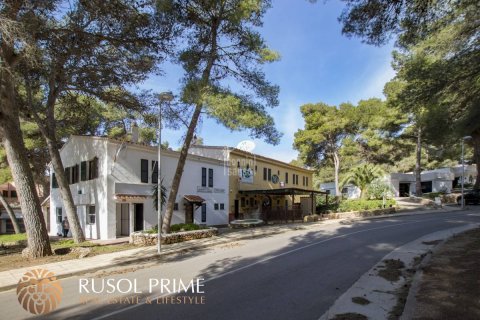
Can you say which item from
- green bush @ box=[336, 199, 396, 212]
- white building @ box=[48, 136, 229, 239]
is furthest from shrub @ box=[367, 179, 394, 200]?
white building @ box=[48, 136, 229, 239]

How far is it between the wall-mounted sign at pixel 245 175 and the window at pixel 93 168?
12.7 m

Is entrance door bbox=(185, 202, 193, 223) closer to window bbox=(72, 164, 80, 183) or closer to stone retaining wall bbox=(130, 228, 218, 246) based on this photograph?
stone retaining wall bbox=(130, 228, 218, 246)

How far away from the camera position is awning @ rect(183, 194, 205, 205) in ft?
83.9

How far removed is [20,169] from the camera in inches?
530

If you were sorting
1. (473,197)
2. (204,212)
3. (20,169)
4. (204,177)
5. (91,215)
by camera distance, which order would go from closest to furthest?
(20,169) → (91,215) → (204,212) → (204,177) → (473,197)

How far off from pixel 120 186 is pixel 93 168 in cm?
251

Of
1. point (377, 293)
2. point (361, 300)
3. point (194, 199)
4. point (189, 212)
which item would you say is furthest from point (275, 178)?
point (361, 300)

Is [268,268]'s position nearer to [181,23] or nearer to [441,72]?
[441,72]

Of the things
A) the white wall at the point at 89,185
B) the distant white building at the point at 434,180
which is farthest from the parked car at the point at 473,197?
the white wall at the point at 89,185

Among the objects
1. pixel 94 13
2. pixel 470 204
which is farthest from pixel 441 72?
pixel 470 204

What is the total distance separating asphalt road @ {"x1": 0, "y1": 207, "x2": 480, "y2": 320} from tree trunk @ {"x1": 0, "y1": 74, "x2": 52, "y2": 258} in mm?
4471

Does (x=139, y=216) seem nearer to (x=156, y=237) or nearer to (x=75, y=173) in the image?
(x=75, y=173)

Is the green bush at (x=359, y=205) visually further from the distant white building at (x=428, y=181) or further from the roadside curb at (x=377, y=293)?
the roadside curb at (x=377, y=293)

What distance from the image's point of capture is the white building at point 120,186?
21641 millimetres
